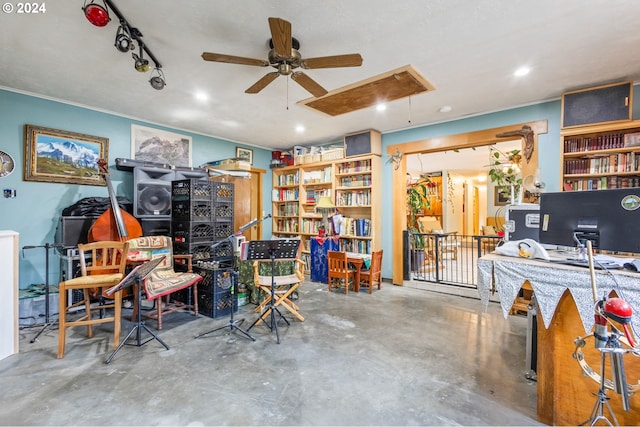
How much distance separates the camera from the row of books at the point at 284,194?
632 centimetres

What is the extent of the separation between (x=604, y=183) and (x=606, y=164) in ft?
0.74

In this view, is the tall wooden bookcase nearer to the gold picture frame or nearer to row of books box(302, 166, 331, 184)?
row of books box(302, 166, 331, 184)

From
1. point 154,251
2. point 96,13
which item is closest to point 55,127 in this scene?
point 154,251

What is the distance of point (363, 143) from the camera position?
5.09 meters

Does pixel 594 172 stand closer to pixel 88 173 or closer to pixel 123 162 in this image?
pixel 123 162

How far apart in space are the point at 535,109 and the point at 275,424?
4.69 meters

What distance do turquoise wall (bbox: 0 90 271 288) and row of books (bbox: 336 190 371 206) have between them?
3.71m

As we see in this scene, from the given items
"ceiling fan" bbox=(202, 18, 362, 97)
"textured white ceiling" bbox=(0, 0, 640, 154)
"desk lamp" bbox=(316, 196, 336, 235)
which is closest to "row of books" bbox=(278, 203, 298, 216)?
"desk lamp" bbox=(316, 196, 336, 235)

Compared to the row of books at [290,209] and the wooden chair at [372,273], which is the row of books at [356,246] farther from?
the row of books at [290,209]

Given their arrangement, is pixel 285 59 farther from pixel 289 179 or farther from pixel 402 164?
pixel 289 179

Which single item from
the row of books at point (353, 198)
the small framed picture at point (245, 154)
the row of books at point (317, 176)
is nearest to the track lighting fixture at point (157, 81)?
the small framed picture at point (245, 154)

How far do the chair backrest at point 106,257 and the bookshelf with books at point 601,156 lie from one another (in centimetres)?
519

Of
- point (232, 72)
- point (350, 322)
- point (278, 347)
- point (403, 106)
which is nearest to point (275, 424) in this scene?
point (278, 347)

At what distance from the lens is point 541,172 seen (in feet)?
12.2
